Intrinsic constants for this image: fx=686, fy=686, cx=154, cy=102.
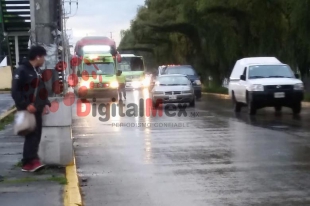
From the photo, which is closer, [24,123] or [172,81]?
[24,123]

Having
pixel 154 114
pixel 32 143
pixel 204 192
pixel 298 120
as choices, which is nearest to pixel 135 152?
pixel 32 143

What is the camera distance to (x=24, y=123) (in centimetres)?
1055

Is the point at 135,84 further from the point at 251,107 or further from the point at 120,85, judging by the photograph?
the point at 251,107

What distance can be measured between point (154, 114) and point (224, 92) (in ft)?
63.0

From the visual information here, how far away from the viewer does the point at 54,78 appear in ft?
40.9

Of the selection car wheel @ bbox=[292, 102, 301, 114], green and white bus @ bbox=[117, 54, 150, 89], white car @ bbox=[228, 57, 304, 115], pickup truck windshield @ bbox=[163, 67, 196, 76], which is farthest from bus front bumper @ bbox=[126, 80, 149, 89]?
car wheel @ bbox=[292, 102, 301, 114]

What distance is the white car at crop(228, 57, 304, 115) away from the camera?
23578 mm

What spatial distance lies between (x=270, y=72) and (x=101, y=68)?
14.4 metres

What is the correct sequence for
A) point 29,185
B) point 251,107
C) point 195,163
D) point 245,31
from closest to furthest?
point 29,185 → point 195,163 → point 251,107 → point 245,31

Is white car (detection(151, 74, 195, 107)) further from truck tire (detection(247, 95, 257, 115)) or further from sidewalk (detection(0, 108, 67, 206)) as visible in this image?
sidewalk (detection(0, 108, 67, 206))

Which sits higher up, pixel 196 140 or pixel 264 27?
pixel 264 27

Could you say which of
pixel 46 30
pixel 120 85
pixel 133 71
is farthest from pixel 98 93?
pixel 133 71

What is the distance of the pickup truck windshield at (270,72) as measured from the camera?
24.9m

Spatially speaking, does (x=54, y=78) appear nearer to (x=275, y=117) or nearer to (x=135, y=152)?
(x=135, y=152)
